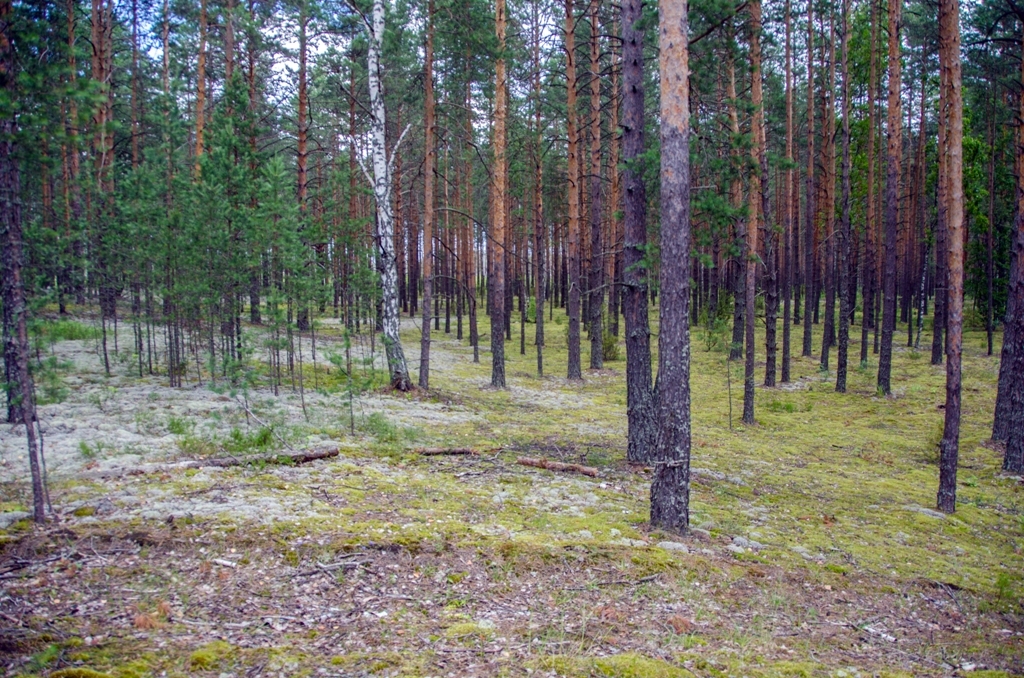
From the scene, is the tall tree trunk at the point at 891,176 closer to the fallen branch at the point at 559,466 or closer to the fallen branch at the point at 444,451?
the fallen branch at the point at 559,466

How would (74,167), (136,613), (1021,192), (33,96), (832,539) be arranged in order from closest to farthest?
(136,613)
(33,96)
(832,539)
(1021,192)
(74,167)

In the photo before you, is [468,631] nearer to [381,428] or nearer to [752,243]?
[381,428]

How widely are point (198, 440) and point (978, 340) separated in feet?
106

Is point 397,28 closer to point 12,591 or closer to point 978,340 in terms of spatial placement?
point 12,591

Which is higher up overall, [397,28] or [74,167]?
[397,28]

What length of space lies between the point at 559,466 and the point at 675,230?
157 inches

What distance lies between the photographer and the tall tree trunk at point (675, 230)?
623cm

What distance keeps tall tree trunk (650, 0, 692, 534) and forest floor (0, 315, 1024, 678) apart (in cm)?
127

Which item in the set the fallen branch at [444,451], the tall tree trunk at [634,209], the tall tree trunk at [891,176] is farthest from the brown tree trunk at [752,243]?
the fallen branch at [444,451]

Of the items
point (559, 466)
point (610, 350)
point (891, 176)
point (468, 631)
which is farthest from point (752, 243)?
point (468, 631)

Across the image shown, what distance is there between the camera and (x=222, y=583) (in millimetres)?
4766

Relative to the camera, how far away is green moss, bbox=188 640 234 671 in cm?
374

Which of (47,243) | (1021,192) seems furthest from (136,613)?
(1021,192)

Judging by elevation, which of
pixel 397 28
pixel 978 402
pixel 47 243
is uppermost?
pixel 397 28
